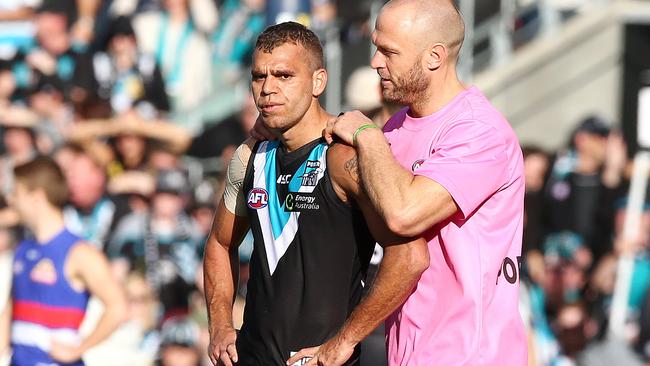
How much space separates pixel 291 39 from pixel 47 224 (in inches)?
132

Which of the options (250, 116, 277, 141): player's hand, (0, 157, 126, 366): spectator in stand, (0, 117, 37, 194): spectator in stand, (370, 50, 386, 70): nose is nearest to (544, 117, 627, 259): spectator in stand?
(0, 117, 37, 194): spectator in stand

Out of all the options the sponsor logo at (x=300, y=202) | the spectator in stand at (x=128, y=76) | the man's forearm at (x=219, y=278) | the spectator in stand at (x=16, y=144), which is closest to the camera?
the sponsor logo at (x=300, y=202)

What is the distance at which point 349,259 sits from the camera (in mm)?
5109

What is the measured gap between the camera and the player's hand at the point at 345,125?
4969 millimetres

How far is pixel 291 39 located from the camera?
205 inches

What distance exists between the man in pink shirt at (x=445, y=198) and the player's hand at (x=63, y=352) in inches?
128

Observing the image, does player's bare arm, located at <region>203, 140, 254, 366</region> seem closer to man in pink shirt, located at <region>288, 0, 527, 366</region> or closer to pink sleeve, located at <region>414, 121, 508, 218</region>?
man in pink shirt, located at <region>288, 0, 527, 366</region>

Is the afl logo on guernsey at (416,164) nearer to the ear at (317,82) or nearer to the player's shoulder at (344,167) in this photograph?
the player's shoulder at (344,167)

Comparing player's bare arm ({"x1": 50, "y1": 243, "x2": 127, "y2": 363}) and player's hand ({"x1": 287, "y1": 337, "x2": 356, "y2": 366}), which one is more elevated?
player's hand ({"x1": 287, "y1": 337, "x2": 356, "y2": 366})

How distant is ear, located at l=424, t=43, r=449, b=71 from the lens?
5.12 meters

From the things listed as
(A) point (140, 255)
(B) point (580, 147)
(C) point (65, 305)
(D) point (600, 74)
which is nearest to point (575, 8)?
(D) point (600, 74)

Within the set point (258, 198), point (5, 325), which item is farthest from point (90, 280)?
point (258, 198)

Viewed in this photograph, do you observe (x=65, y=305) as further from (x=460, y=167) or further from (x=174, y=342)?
(x=460, y=167)

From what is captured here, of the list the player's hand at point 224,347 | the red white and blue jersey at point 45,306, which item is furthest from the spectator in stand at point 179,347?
the player's hand at point 224,347
